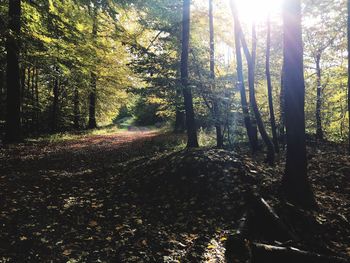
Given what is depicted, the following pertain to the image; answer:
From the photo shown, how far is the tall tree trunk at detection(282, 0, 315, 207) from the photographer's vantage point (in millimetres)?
6055

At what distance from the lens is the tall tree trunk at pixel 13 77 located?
12312mm

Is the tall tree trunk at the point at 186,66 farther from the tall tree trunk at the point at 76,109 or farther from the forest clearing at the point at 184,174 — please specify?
the tall tree trunk at the point at 76,109

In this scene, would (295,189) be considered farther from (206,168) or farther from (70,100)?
(70,100)

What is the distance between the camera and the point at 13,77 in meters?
13.0

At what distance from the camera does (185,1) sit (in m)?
11.5

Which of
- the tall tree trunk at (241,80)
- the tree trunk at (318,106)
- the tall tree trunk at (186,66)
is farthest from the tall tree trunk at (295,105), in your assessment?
the tree trunk at (318,106)

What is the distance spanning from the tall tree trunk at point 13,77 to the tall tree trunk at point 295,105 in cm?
1085

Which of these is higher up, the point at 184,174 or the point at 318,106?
the point at 318,106

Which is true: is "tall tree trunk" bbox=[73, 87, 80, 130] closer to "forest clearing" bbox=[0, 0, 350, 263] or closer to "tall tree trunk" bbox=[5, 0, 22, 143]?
"forest clearing" bbox=[0, 0, 350, 263]

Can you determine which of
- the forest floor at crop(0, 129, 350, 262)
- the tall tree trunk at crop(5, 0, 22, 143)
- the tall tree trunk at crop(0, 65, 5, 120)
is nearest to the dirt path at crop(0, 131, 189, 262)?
the forest floor at crop(0, 129, 350, 262)

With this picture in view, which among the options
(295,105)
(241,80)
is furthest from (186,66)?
(295,105)

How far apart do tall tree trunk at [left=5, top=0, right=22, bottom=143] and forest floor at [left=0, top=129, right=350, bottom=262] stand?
11.5 ft

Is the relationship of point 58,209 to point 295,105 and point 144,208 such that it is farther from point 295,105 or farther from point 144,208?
point 295,105

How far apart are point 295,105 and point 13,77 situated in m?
12.0
